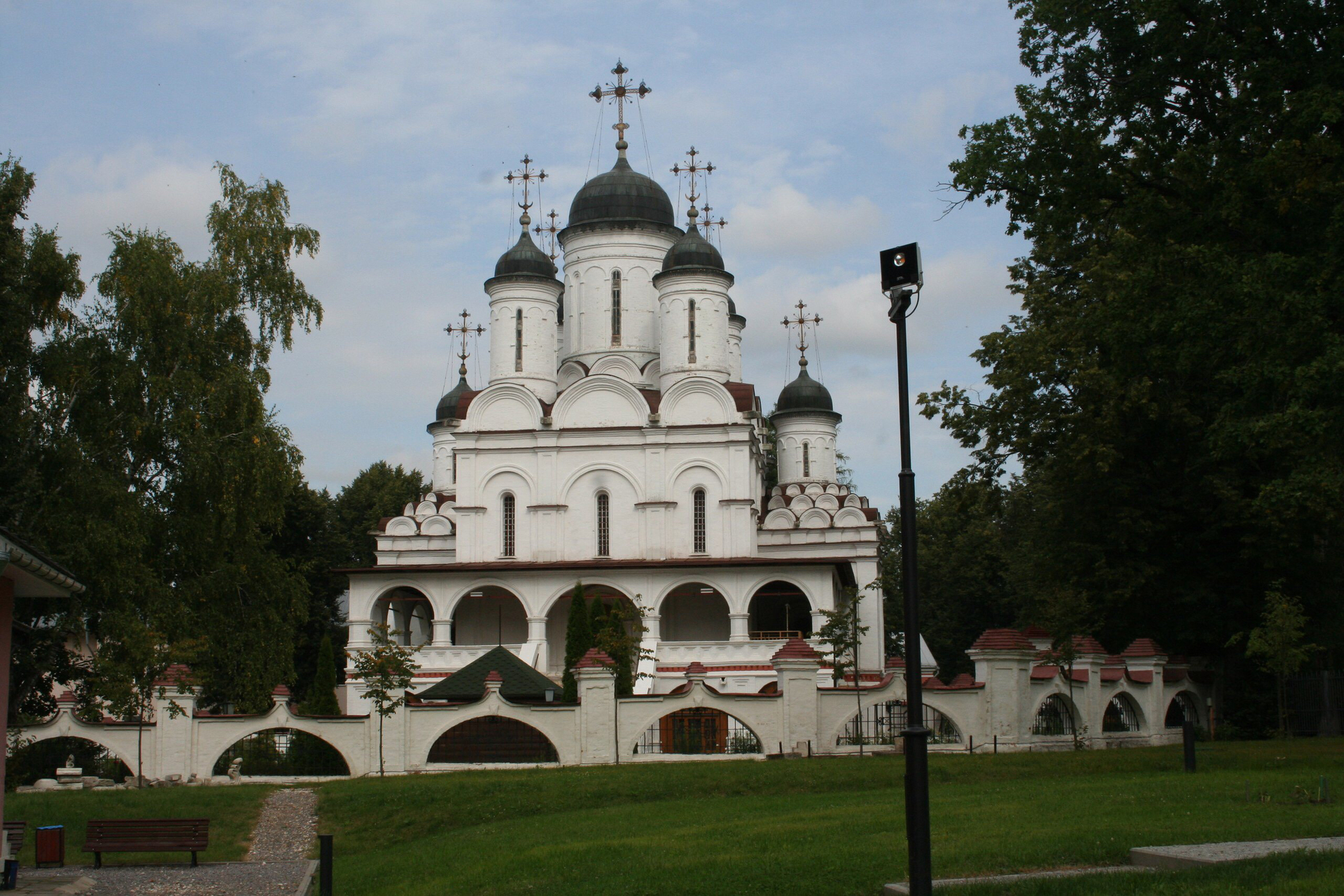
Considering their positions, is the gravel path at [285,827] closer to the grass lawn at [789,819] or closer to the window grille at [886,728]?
the grass lawn at [789,819]

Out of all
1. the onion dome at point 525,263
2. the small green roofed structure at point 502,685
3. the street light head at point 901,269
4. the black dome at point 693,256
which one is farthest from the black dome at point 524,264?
the street light head at point 901,269

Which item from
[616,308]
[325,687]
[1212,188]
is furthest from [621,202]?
[1212,188]

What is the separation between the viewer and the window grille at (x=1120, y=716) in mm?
24188

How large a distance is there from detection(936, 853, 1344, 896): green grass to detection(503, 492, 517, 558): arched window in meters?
31.7

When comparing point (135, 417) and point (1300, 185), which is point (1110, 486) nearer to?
point (1300, 185)

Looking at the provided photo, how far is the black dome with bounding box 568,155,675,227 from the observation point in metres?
45.2

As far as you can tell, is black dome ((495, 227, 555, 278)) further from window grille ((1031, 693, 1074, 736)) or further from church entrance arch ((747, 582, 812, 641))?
window grille ((1031, 693, 1074, 736))

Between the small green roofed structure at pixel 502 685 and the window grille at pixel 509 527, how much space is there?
859cm

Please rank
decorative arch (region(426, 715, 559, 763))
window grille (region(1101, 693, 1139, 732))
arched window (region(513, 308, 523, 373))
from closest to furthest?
decorative arch (region(426, 715, 559, 763)), window grille (region(1101, 693, 1139, 732)), arched window (region(513, 308, 523, 373))

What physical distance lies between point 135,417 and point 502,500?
18788mm

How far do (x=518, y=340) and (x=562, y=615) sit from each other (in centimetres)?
881

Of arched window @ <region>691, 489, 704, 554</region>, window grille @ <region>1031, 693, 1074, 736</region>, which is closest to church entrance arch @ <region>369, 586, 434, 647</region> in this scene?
arched window @ <region>691, 489, 704, 554</region>

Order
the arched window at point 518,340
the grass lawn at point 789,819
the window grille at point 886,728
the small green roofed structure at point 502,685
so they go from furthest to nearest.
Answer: the arched window at point 518,340, the small green roofed structure at point 502,685, the window grille at point 886,728, the grass lawn at point 789,819

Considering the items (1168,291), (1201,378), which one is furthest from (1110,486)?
(1168,291)
